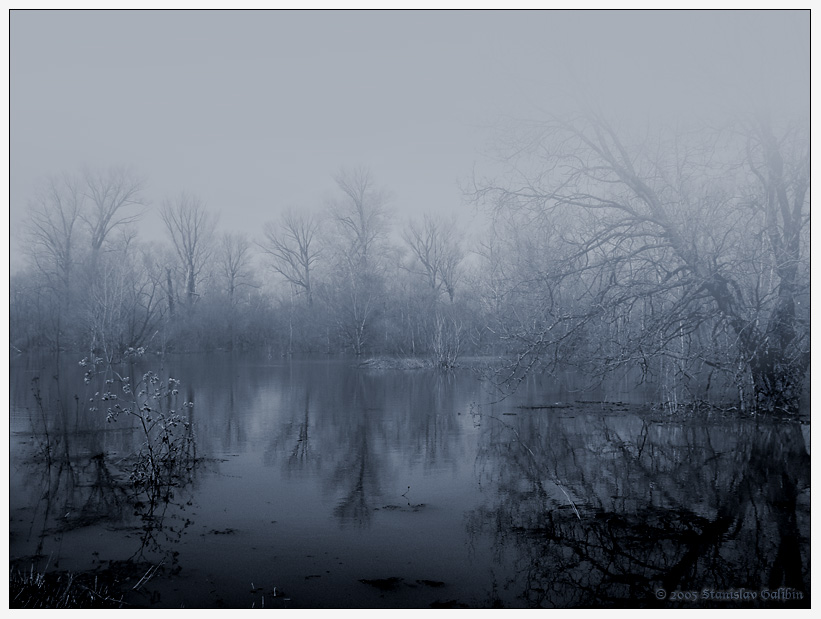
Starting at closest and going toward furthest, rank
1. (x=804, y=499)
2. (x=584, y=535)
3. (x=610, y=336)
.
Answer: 1. (x=584, y=535)
2. (x=804, y=499)
3. (x=610, y=336)

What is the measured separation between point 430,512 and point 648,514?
7.44 ft

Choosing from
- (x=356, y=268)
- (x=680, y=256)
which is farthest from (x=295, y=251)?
(x=680, y=256)

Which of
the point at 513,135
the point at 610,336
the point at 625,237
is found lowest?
the point at 610,336

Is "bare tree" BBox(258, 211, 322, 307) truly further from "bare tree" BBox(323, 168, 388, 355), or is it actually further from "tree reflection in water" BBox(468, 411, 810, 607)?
"tree reflection in water" BBox(468, 411, 810, 607)

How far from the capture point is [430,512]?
7.26 metres

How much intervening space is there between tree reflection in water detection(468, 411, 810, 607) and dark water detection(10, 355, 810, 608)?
3 cm

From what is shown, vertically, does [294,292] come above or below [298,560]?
above

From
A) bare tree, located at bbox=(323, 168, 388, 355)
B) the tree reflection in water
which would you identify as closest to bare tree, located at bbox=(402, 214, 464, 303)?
bare tree, located at bbox=(323, 168, 388, 355)

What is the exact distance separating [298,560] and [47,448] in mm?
6013

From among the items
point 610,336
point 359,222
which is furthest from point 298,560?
point 359,222

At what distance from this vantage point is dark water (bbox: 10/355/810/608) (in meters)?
5.36

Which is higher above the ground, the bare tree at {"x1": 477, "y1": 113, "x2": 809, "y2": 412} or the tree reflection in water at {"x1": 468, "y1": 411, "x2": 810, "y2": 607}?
the bare tree at {"x1": 477, "y1": 113, "x2": 809, "y2": 412}

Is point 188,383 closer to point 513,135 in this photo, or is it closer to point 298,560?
point 513,135

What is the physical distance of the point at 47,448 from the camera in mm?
10000
